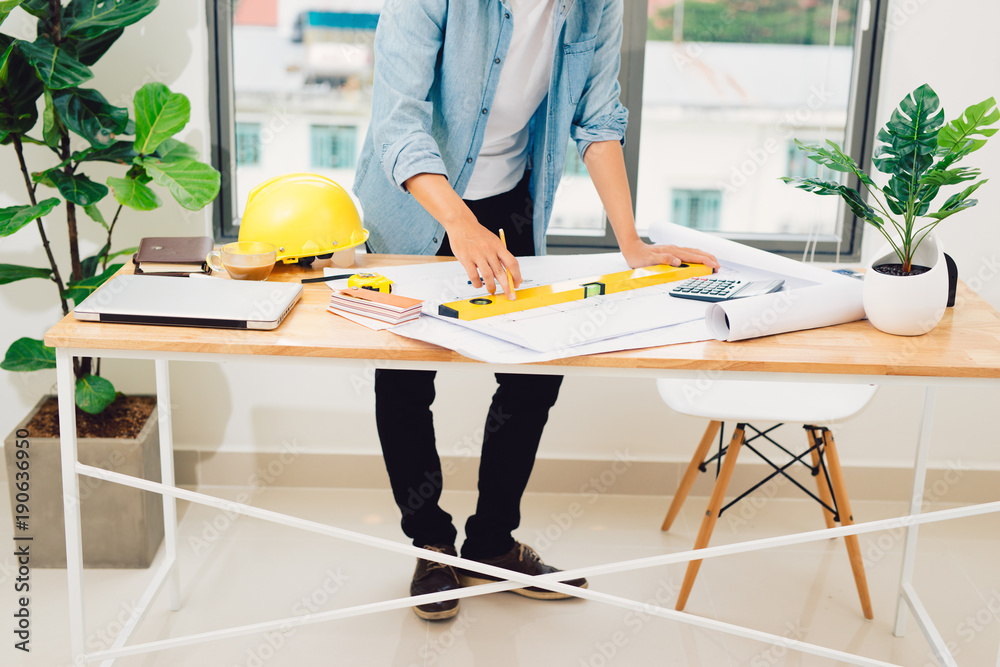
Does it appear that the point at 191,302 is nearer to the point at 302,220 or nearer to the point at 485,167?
the point at 302,220

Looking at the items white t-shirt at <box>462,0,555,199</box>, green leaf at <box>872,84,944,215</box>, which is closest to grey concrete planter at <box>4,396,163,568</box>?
white t-shirt at <box>462,0,555,199</box>

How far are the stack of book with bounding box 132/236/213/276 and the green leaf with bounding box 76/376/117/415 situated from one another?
0.56 m

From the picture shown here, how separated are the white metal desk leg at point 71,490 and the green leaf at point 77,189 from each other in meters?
0.63

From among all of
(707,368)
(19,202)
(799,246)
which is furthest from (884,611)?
(19,202)

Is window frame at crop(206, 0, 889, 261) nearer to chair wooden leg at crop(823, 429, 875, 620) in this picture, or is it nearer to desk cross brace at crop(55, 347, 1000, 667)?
chair wooden leg at crop(823, 429, 875, 620)

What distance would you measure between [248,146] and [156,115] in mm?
616

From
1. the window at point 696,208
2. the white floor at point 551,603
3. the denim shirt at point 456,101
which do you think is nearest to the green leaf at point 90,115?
the denim shirt at point 456,101

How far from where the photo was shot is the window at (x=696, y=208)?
265cm

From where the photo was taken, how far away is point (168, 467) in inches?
74.0

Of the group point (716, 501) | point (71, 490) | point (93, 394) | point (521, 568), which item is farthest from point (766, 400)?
point (93, 394)

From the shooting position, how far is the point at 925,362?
1207 millimetres

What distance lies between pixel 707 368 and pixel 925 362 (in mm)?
303

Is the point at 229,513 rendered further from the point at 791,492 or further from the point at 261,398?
the point at 791,492

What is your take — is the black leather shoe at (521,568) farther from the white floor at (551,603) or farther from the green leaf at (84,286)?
the green leaf at (84,286)
